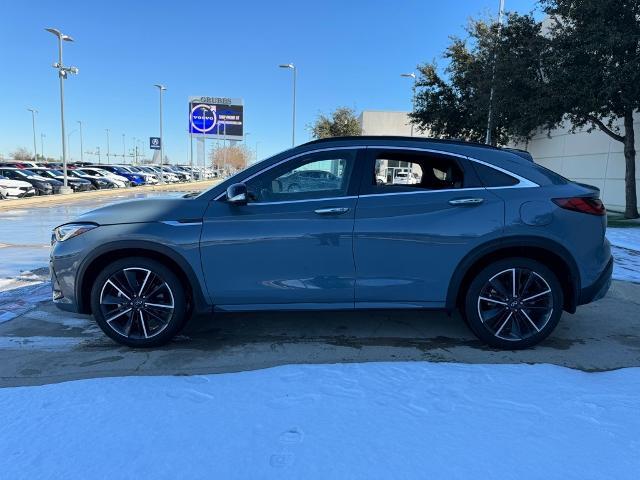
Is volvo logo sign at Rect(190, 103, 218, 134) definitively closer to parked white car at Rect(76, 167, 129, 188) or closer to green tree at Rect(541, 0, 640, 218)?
parked white car at Rect(76, 167, 129, 188)

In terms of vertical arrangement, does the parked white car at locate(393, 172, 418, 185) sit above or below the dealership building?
below

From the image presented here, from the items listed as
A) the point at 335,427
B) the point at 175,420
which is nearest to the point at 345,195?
the point at 335,427

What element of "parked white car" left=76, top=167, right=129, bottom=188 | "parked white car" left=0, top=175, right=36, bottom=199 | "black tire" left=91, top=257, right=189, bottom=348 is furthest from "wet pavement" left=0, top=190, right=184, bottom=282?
"parked white car" left=76, top=167, right=129, bottom=188

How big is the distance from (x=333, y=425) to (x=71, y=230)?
109 inches

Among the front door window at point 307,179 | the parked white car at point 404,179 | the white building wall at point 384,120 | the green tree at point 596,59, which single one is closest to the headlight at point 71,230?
the front door window at point 307,179

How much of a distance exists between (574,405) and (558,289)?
4.05 ft

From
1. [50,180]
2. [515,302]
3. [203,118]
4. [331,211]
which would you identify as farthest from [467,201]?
[203,118]

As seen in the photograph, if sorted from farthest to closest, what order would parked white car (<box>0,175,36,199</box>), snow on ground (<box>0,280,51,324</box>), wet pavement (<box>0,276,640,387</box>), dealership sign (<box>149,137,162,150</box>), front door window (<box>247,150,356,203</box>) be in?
1. dealership sign (<box>149,137,162,150</box>)
2. parked white car (<box>0,175,36,199</box>)
3. snow on ground (<box>0,280,51,324</box>)
4. front door window (<box>247,150,356,203</box>)
5. wet pavement (<box>0,276,640,387</box>)

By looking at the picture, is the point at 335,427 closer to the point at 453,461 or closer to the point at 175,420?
the point at 453,461

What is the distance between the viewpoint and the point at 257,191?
3.94 m

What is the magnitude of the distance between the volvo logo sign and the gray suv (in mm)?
34366

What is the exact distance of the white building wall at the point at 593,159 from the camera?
735 inches

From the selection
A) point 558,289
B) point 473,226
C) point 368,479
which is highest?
point 473,226

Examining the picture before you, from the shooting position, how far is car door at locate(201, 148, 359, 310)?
3811 mm
